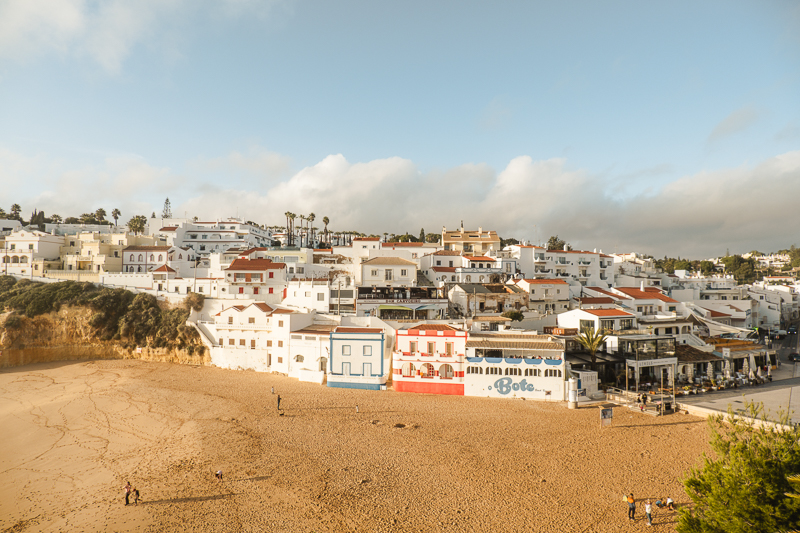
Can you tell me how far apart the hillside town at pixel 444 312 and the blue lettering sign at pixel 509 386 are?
10 centimetres

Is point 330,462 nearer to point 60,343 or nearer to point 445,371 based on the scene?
point 445,371

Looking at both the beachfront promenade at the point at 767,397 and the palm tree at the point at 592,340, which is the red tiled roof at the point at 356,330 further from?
the beachfront promenade at the point at 767,397

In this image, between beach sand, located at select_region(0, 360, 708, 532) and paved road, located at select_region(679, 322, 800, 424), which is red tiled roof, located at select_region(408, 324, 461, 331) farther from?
paved road, located at select_region(679, 322, 800, 424)

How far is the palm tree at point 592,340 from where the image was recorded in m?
32.2

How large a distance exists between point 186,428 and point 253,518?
11786 millimetres

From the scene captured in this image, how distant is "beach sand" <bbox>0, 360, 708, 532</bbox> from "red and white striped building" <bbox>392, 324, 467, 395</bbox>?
1.27 meters

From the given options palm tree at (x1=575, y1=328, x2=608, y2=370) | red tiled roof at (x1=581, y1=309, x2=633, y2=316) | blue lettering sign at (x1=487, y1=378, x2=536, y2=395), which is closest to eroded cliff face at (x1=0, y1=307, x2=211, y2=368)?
blue lettering sign at (x1=487, y1=378, x2=536, y2=395)

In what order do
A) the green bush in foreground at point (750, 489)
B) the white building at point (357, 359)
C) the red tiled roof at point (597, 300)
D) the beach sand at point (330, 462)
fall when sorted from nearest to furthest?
the green bush in foreground at point (750, 489) → the beach sand at point (330, 462) → the white building at point (357, 359) → the red tiled roof at point (597, 300)

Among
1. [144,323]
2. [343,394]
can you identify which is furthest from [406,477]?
[144,323]

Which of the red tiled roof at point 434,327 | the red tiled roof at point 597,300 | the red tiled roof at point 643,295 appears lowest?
the red tiled roof at point 434,327

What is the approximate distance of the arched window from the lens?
31.3m

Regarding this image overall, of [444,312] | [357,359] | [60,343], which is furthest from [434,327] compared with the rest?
[60,343]

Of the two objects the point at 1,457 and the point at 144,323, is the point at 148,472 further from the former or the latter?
Answer: the point at 144,323

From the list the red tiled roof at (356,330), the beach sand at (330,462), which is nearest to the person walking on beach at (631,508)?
the beach sand at (330,462)
